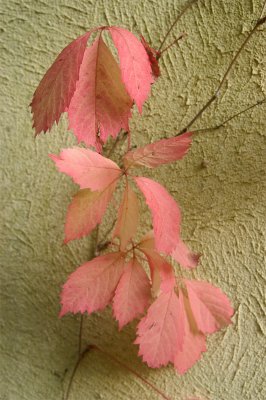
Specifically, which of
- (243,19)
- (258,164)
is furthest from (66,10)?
(258,164)

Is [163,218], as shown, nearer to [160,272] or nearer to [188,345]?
[160,272]

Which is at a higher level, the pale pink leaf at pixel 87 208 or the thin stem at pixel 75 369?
the pale pink leaf at pixel 87 208

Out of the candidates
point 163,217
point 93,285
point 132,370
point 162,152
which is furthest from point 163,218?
point 132,370

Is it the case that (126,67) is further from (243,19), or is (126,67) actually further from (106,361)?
(106,361)

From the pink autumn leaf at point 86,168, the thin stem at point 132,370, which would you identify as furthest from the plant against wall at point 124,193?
the thin stem at point 132,370

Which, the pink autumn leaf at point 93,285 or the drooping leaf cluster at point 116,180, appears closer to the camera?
the drooping leaf cluster at point 116,180

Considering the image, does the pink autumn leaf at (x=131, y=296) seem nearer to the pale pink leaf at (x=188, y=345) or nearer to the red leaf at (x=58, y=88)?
the pale pink leaf at (x=188, y=345)

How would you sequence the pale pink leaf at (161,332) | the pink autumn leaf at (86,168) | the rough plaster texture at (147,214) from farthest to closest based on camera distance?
the rough plaster texture at (147,214) < the pale pink leaf at (161,332) < the pink autumn leaf at (86,168)
